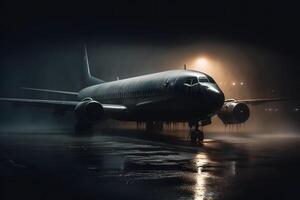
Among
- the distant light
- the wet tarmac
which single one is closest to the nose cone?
the wet tarmac

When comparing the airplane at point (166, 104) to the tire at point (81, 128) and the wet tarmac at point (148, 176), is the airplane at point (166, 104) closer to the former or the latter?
the tire at point (81, 128)

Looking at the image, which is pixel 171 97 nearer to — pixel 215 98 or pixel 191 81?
pixel 191 81

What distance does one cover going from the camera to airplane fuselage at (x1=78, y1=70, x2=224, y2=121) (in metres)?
23.6

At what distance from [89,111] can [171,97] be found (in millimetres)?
6005

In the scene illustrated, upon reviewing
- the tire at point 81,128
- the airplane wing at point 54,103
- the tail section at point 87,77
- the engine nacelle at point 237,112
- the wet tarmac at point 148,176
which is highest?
the tail section at point 87,77

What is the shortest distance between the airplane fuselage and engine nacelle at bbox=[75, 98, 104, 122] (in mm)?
2653

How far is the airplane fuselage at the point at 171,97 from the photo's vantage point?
2356 centimetres

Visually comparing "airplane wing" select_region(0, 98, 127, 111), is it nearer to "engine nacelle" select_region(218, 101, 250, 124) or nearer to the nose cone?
"engine nacelle" select_region(218, 101, 250, 124)

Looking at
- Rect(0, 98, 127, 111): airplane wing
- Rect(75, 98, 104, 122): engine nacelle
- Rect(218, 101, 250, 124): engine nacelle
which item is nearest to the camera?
Rect(218, 101, 250, 124): engine nacelle

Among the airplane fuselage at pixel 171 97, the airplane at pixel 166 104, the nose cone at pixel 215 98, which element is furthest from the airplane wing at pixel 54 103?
the nose cone at pixel 215 98

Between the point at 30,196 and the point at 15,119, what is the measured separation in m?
55.8

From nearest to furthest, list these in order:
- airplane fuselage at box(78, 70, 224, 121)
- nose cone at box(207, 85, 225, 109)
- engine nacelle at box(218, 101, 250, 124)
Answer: nose cone at box(207, 85, 225, 109) → airplane fuselage at box(78, 70, 224, 121) → engine nacelle at box(218, 101, 250, 124)

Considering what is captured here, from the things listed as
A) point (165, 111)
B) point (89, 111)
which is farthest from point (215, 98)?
point (89, 111)

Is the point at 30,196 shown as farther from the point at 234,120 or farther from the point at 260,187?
the point at 234,120
